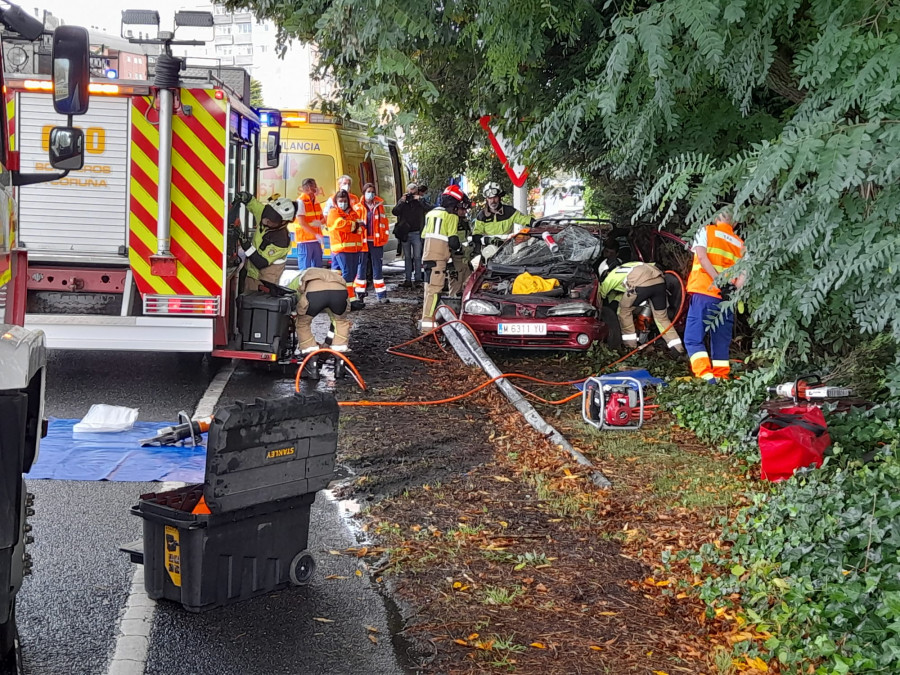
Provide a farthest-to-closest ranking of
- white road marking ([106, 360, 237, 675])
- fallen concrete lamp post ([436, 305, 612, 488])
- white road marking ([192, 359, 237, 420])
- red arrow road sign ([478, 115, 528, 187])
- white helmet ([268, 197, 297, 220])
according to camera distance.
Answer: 1. red arrow road sign ([478, 115, 528, 187])
2. white helmet ([268, 197, 297, 220])
3. white road marking ([192, 359, 237, 420])
4. fallen concrete lamp post ([436, 305, 612, 488])
5. white road marking ([106, 360, 237, 675])

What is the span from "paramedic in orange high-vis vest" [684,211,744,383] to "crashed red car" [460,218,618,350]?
4.92 ft

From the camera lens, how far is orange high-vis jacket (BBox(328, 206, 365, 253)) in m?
16.7

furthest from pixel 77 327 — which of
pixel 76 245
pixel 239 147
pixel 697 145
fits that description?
pixel 697 145

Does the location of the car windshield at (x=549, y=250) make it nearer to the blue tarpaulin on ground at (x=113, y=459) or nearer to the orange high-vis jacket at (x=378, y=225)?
the orange high-vis jacket at (x=378, y=225)

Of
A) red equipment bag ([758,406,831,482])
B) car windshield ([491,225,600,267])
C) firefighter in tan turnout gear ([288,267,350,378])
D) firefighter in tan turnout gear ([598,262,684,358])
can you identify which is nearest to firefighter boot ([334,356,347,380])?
firefighter in tan turnout gear ([288,267,350,378])

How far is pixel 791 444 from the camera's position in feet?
20.6

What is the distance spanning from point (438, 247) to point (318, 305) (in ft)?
11.4

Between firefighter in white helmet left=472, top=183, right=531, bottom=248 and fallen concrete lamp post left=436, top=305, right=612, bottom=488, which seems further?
firefighter in white helmet left=472, top=183, right=531, bottom=248

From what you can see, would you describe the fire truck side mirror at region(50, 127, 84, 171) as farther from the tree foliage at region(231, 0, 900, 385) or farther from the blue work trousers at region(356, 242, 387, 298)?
the blue work trousers at region(356, 242, 387, 298)

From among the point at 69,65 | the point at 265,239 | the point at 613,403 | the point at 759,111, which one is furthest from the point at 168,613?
the point at 265,239

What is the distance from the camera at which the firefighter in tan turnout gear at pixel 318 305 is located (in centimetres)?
1041

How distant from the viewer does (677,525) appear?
19.8 ft

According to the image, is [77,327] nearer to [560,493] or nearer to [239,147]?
[239,147]

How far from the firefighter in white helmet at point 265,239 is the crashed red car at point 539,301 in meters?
2.16
